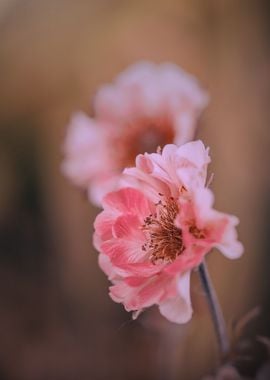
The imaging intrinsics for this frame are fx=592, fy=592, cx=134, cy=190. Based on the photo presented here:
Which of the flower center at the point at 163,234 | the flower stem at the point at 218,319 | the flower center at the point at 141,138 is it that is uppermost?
the flower center at the point at 141,138

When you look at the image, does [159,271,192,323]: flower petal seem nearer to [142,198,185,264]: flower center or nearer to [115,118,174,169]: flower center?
[142,198,185,264]: flower center

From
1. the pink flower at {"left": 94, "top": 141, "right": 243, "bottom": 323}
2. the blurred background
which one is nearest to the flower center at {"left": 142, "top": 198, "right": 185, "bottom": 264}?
the pink flower at {"left": 94, "top": 141, "right": 243, "bottom": 323}

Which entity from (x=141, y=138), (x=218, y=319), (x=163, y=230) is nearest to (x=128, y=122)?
(x=141, y=138)

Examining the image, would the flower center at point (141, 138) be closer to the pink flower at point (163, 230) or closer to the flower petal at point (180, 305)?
the pink flower at point (163, 230)

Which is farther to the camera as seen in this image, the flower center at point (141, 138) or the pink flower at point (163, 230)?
the flower center at point (141, 138)

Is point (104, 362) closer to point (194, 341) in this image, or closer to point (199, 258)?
point (194, 341)

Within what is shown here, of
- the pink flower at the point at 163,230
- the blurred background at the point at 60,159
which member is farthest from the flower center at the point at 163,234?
the blurred background at the point at 60,159

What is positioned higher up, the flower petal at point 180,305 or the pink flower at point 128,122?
the pink flower at point 128,122
